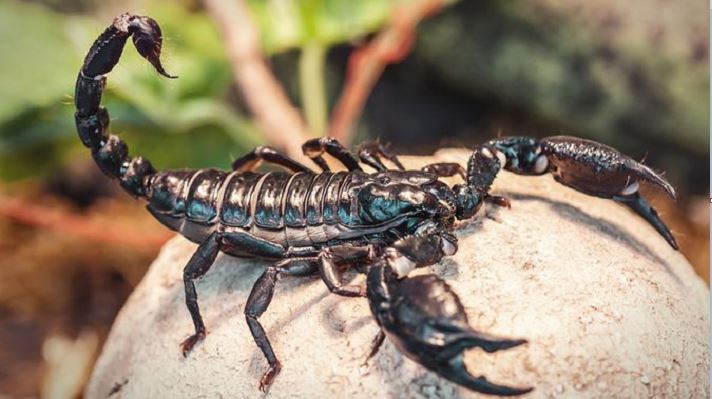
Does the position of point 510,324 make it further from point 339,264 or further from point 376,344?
point 339,264

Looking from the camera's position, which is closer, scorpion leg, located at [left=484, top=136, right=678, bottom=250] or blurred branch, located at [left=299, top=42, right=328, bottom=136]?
scorpion leg, located at [left=484, top=136, right=678, bottom=250]

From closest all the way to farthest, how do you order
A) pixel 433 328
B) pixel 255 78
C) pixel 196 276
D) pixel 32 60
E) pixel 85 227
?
pixel 433 328, pixel 196 276, pixel 32 60, pixel 85 227, pixel 255 78

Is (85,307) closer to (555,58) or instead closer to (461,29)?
(461,29)

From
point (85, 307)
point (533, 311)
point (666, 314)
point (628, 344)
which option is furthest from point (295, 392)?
point (85, 307)

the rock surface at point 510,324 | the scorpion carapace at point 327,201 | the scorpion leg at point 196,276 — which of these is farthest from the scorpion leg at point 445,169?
the scorpion leg at point 196,276

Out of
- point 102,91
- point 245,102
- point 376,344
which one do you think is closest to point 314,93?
point 245,102

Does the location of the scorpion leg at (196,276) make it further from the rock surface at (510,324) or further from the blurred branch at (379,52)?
the blurred branch at (379,52)

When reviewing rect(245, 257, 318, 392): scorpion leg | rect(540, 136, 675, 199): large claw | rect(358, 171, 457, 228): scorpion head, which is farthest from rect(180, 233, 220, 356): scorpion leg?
rect(540, 136, 675, 199): large claw

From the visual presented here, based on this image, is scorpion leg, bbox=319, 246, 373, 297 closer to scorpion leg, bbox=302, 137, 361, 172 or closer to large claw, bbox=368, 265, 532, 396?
large claw, bbox=368, 265, 532, 396
